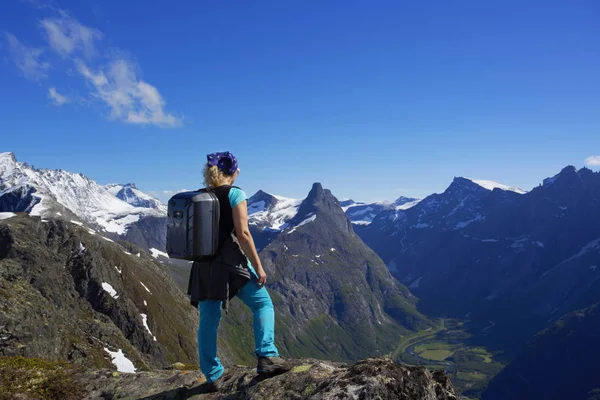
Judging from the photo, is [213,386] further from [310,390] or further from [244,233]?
[244,233]

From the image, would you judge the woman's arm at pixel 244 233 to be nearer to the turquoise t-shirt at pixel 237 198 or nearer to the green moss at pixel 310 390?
the turquoise t-shirt at pixel 237 198

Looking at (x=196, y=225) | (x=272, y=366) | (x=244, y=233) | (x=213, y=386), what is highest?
(x=196, y=225)

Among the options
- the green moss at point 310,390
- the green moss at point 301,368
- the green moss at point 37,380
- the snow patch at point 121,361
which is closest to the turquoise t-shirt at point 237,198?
the green moss at point 301,368

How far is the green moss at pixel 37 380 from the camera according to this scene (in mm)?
11070

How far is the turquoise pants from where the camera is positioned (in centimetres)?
970

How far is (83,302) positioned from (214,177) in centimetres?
11064

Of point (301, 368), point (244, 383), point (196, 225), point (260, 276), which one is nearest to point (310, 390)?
point (301, 368)

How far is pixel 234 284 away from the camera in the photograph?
981cm

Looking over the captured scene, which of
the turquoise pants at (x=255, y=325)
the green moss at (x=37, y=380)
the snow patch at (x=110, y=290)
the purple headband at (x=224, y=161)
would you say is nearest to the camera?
the turquoise pants at (x=255, y=325)

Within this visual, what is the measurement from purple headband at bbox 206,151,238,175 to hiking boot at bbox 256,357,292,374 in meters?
4.72

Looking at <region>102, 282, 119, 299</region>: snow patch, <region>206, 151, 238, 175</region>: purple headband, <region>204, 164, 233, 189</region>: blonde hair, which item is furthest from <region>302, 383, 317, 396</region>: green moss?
<region>102, 282, 119, 299</region>: snow patch

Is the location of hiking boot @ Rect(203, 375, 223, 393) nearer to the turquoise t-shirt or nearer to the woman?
the woman

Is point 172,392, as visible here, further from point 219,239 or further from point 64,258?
point 64,258

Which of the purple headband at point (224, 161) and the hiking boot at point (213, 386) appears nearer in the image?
the hiking boot at point (213, 386)
